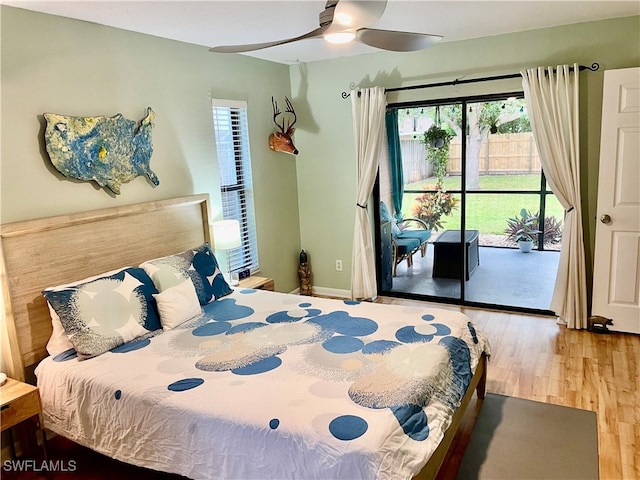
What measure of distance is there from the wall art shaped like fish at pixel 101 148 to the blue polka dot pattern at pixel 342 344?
176 cm

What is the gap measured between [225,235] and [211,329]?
1.10 m

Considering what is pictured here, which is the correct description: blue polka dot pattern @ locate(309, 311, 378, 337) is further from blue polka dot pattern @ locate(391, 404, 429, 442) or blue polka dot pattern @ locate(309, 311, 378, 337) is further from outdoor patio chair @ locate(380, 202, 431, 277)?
outdoor patio chair @ locate(380, 202, 431, 277)

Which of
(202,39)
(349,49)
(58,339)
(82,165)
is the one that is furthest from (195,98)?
(58,339)

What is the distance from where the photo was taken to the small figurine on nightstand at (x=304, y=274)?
17.2 feet

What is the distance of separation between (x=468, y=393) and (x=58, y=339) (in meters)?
2.28

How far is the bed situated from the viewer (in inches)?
72.7

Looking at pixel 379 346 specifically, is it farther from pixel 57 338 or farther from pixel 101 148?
pixel 101 148

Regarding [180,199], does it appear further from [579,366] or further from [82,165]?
[579,366]

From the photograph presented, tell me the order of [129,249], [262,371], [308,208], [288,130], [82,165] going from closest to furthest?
[262,371] < [82,165] < [129,249] < [288,130] < [308,208]

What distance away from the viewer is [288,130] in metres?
4.90

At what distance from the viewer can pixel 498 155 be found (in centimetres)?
444

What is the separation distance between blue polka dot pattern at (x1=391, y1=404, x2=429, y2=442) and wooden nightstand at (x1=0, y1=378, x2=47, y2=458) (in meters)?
1.80

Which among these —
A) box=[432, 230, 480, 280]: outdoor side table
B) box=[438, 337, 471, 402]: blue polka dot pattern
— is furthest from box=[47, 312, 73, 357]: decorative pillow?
box=[432, 230, 480, 280]: outdoor side table

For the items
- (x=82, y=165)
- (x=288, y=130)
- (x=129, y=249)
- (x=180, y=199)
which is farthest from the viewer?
(x=288, y=130)
